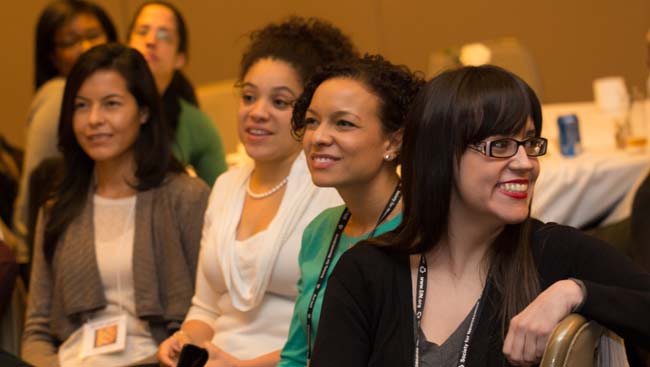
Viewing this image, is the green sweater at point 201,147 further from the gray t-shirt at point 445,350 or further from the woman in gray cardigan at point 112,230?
the gray t-shirt at point 445,350

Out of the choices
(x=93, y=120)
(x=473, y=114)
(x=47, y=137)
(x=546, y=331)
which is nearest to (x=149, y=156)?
(x=93, y=120)

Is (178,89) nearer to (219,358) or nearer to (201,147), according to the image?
(201,147)

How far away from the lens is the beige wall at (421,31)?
739 centimetres

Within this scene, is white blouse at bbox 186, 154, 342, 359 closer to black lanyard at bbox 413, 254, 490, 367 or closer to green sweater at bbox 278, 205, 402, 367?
green sweater at bbox 278, 205, 402, 367

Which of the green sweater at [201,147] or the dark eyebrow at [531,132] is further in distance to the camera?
the green sweater at [201,147]

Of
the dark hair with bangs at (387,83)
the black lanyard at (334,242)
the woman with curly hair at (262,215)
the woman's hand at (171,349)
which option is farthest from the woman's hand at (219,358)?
the dark hair with bangs at (387,83)

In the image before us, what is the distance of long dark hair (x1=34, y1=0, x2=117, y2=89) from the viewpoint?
4.84m

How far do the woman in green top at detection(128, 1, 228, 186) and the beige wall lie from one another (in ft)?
8.62

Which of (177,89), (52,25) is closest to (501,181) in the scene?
(177,89)

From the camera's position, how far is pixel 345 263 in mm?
2236

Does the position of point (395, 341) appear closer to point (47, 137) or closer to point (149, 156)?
point (149, 156)

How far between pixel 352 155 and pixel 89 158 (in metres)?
1.43

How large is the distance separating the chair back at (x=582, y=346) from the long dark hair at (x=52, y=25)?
11.3ft

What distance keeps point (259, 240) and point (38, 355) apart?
88cm
